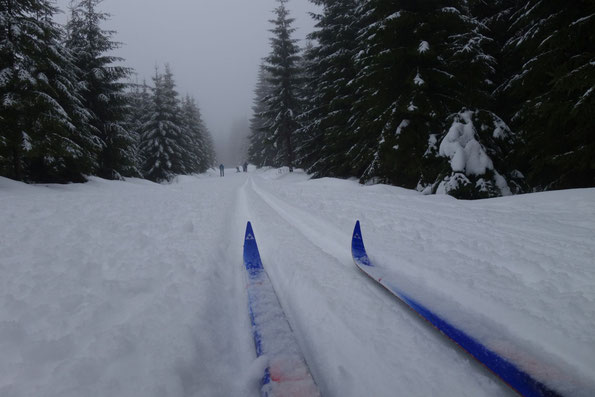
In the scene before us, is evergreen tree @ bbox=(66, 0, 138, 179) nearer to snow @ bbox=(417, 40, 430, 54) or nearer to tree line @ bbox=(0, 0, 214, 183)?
tree line @ bbox=(0, 0, 214, 183)

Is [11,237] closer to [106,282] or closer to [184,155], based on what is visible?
[106,282]

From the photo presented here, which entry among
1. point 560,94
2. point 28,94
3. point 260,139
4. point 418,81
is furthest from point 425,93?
point 260,139

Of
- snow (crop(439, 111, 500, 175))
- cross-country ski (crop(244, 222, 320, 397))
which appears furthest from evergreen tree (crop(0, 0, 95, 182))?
A: snow (crop(439, 111, 500, 175))

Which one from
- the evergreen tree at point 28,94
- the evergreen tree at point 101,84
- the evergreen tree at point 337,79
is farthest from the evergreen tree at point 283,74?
the evergreen tree at point 28,94

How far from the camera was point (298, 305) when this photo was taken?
8.94 feet

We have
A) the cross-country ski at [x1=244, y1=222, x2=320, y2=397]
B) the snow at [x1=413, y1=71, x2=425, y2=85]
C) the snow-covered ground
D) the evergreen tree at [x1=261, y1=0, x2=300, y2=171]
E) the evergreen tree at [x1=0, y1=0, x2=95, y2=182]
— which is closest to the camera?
the cross-country ski at [x1=244, y1=222, x2=320, y2=397]

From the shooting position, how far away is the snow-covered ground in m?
1.69

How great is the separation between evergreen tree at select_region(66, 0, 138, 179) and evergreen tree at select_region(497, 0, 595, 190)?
19462 millimetres

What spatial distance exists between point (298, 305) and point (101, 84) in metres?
19.9

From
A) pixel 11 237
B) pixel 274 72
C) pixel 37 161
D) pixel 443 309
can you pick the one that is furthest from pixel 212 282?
pixel 274 72

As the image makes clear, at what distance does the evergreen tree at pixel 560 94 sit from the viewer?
6125mm

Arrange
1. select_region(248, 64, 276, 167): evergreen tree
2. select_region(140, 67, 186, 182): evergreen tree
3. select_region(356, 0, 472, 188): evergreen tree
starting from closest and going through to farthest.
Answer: select_region(356, 0, 472, 188): evergreen tree, select_region(140, 67, 186, 182): evergreen tree, select_region(248, 64, 276, 167): evergreen tree

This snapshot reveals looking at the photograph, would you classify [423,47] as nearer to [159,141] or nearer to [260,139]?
[159,141]

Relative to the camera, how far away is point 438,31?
9062mm
